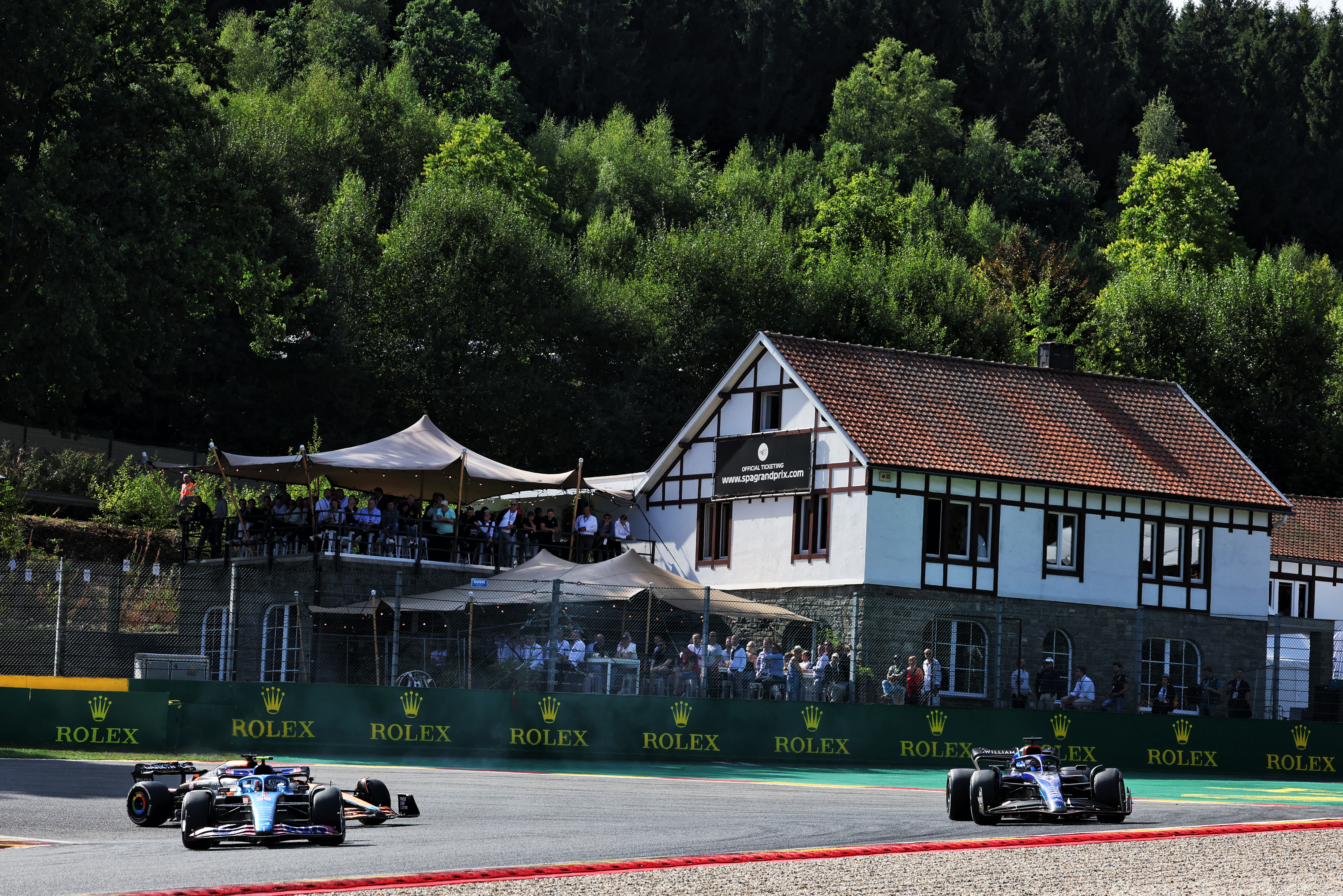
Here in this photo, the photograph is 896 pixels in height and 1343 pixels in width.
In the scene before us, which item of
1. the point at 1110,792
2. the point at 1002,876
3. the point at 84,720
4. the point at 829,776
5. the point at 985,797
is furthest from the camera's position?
the point at 829,776

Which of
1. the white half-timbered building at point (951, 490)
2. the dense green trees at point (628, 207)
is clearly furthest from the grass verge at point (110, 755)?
the white half-timbered building at point (951, 490)

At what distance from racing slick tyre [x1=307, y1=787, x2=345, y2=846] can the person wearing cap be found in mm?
20964

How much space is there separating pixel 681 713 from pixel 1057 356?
882 inches

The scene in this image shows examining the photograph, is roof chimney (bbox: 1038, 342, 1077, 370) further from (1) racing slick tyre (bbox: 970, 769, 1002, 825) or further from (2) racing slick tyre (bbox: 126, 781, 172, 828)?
(2) racing slick tyre (bbox: 126, 781, 172, 828)

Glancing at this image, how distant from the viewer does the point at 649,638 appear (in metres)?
30.4

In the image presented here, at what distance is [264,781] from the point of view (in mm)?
14500

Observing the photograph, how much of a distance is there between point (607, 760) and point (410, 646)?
12.6ft

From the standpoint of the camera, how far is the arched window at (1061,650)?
39.3 metres

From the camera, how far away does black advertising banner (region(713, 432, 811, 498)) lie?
135 ft

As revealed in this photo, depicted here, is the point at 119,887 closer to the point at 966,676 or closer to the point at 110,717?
the point at 110,717

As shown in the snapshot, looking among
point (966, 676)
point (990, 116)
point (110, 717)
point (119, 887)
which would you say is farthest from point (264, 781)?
point (990, 116)

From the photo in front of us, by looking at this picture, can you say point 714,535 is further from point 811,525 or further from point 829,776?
point 829,776

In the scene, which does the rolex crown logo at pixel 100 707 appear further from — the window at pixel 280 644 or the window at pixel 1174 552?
the window at pixel 1174 552

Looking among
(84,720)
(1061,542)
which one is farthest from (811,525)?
(84,720)
